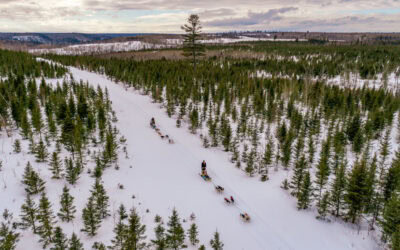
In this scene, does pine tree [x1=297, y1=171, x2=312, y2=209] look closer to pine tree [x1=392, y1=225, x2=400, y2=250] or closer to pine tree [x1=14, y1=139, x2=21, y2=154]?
pine tree [x1=392, y1=225, x2=400, y2=250]

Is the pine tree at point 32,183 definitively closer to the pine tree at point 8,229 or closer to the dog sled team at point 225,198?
the pine tree at point 8,229

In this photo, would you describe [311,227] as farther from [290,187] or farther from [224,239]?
[224,239]

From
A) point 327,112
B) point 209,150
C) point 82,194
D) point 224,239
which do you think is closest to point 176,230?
point 224,239

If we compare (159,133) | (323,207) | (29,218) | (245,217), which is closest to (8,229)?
(29,218)

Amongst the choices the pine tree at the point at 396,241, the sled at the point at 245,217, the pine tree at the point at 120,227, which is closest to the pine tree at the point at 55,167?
the pine tree at the point at 120,227

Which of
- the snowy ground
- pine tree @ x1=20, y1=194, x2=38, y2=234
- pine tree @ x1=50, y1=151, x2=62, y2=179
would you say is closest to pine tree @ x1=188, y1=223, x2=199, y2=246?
the snowy ground

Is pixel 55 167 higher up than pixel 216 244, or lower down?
higher up

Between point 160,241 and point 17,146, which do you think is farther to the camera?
point 17,146

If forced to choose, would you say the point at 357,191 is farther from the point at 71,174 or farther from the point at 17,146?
the point at 17,146
